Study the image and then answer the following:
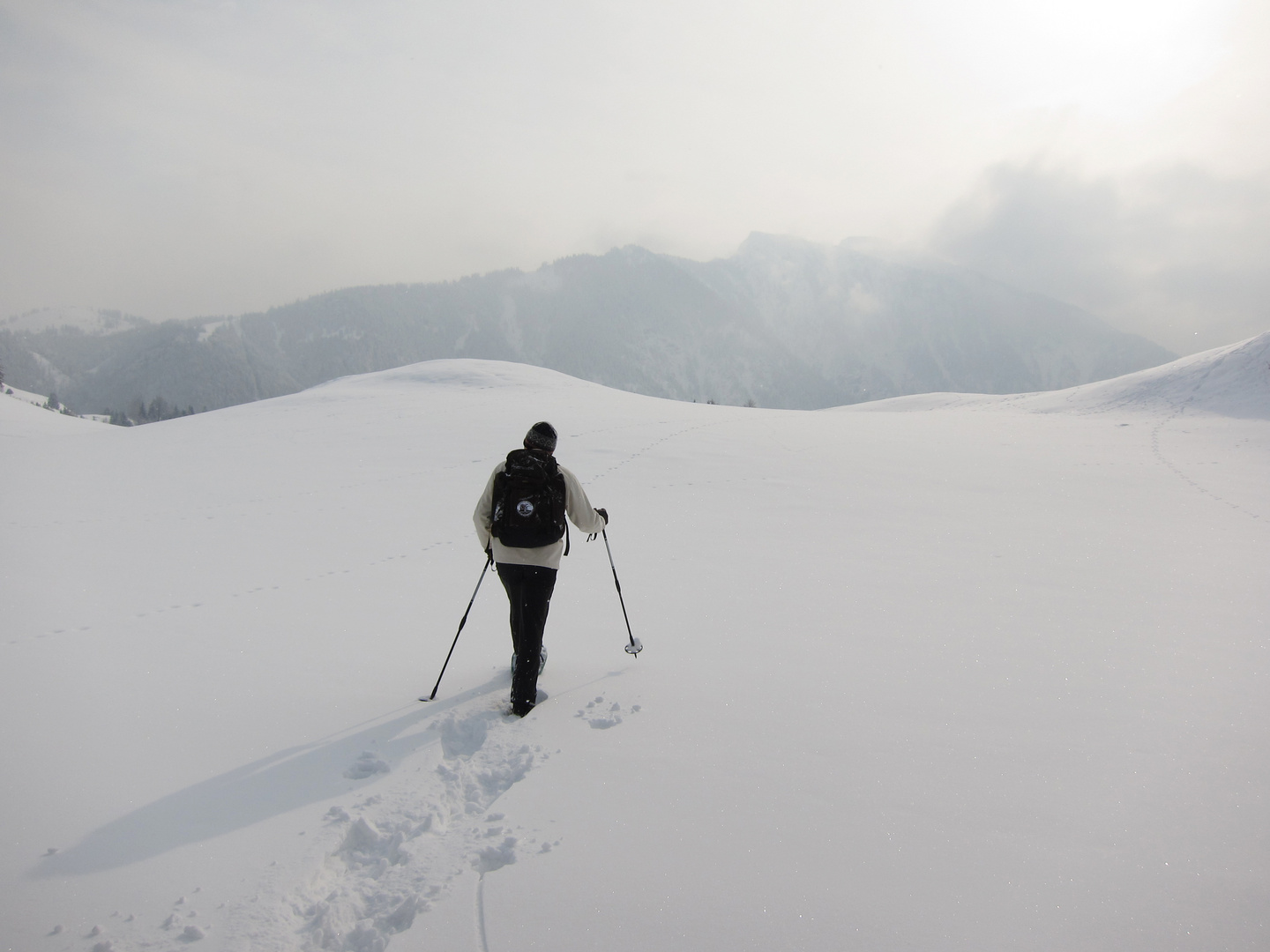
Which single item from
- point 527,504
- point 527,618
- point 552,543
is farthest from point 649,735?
point 527,504

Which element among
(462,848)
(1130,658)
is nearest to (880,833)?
(462,848)

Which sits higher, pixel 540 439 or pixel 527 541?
pixel 540 439

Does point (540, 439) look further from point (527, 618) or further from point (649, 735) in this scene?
point (649, 735)

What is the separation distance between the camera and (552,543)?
4859 millimetres

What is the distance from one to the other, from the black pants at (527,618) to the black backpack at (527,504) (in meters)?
0.24

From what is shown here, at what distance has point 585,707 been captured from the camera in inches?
188

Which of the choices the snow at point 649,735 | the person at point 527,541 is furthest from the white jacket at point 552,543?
the snow at point 649,735

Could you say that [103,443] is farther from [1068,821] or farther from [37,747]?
[1068,821]

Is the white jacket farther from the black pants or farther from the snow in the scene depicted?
the snow

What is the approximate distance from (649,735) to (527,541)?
5.57ft

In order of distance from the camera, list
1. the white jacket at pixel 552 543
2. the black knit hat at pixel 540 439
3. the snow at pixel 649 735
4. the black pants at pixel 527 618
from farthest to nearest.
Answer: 1. the black knit hat at pixel 540 439
2. the white jacket at pixel 552 543
3. the black pants at pixel 527 618
4. the snow at pixel 649 735

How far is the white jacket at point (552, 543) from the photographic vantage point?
Answer: 483 cm

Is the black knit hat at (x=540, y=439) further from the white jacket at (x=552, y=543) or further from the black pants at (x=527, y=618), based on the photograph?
the black pants at (x=527, y=618)

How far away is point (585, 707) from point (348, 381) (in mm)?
35598
